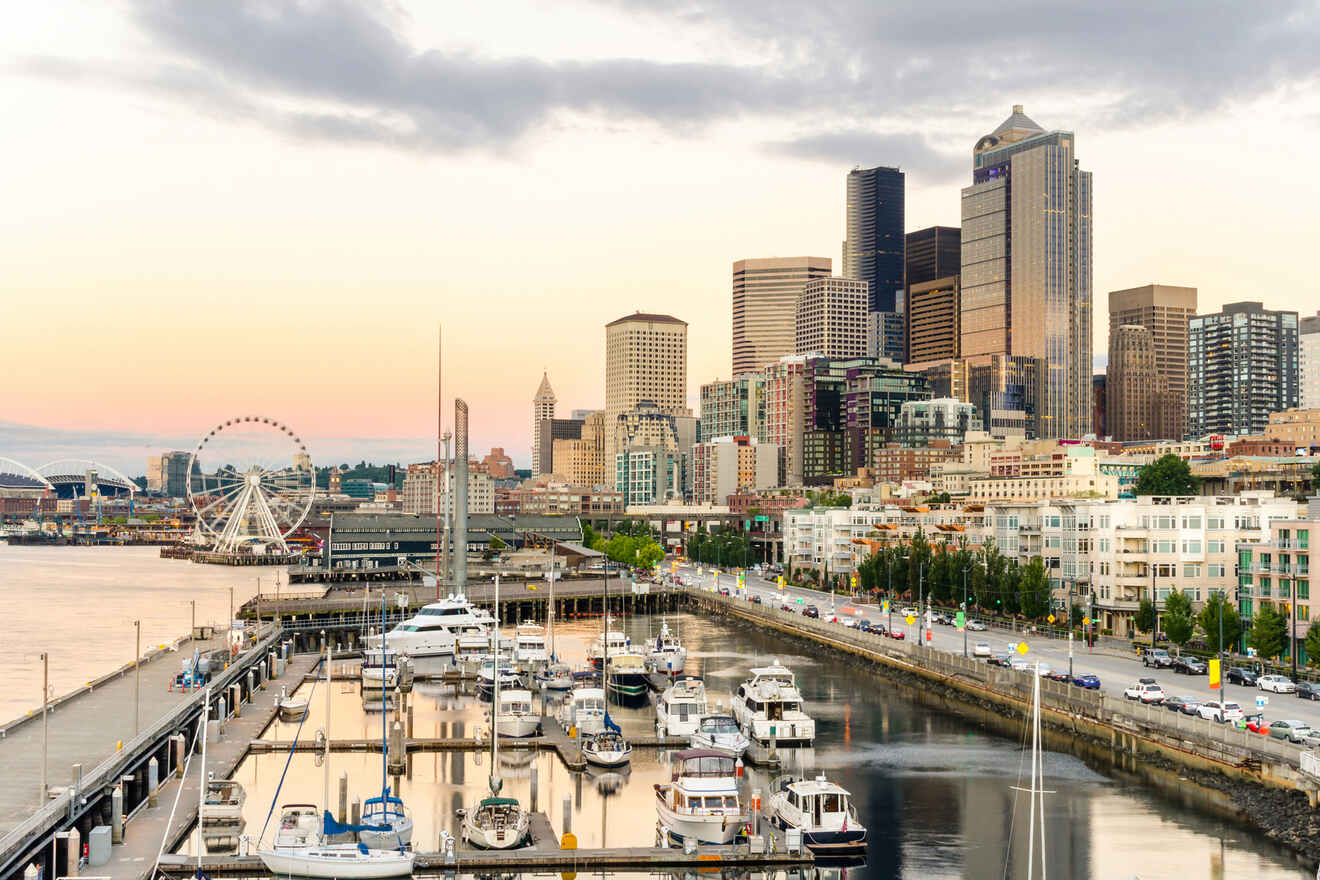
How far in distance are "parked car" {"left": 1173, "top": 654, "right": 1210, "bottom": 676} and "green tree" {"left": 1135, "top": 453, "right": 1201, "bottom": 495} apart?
11309 cm

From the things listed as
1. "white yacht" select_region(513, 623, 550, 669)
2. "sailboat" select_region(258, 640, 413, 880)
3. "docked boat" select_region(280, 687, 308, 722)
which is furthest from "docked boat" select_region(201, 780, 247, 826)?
"white yacht" select_region(513, 623, 550, 669)

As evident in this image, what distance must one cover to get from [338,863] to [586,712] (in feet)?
82.9

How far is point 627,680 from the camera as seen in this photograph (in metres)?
79.7

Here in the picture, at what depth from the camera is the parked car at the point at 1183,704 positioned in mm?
61438

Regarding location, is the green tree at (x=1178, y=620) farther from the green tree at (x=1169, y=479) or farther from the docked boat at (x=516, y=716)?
the green tree at (x=1169, y=479)

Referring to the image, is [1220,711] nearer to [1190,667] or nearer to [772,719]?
[1190,667]

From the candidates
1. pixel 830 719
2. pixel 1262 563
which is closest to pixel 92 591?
pixel 830 719

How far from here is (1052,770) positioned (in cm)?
5838

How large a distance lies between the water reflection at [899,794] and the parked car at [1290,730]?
5.73m

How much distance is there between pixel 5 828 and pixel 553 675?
41.2 m

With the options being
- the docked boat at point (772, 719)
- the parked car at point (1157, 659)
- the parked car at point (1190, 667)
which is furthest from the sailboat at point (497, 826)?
the parked car at point (1157, 659)

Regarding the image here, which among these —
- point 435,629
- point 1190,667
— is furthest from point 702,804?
point 435,629

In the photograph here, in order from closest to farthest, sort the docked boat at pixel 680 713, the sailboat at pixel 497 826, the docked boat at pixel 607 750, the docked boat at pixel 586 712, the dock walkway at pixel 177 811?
1. the dock walkway at pixel 177 811
2. the sailboat at pixel 497 826
3. the docked boat at pixel 607 750
4. the docked boat at pixel 680 713
5. the docked boat at pixel 586 712

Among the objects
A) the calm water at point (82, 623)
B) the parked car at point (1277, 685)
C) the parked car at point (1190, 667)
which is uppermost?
the parked car at point (1277, 685)
